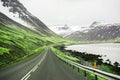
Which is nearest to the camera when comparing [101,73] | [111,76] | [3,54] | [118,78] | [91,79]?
[118,78]

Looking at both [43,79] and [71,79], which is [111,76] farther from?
[43,79]

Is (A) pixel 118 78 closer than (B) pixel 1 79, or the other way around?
(A) pixel 118 78

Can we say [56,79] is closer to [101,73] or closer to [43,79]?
[43,79]

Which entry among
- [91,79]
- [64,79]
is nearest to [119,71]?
[91,79]

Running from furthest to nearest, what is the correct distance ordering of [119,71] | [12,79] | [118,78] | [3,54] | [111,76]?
[3,54] < [119,71] < [12,79] < [111,76] < [118,78]

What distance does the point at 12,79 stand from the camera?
1423cm

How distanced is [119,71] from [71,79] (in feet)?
75.2

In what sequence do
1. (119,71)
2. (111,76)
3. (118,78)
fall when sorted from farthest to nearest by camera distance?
1. (119,71)
2. (111,76)
3. (118,78)

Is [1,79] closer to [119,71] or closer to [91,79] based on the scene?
[91,79]

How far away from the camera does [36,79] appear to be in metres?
14.5

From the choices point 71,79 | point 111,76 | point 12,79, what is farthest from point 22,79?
point 111,76

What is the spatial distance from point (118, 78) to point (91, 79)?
6441mm

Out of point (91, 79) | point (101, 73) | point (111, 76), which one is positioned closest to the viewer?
point (111, 76)

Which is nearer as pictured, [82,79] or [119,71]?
[82,79]
